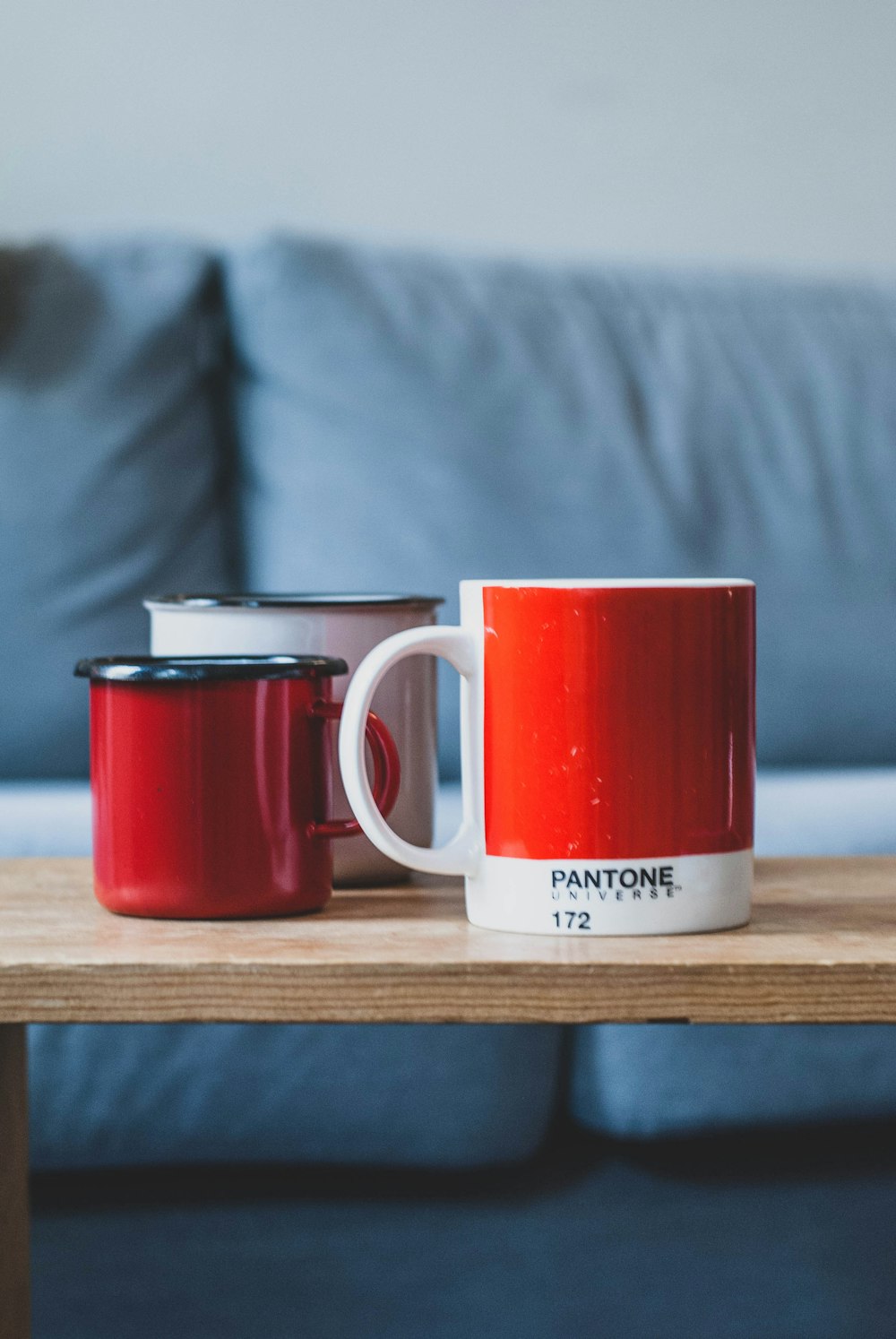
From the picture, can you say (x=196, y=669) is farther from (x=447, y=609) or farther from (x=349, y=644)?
(x=447, y=609)

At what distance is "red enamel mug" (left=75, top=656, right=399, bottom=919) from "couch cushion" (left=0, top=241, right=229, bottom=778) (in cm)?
79

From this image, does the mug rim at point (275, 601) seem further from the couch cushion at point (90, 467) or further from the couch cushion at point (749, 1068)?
the couch cushion at point (90, 467)

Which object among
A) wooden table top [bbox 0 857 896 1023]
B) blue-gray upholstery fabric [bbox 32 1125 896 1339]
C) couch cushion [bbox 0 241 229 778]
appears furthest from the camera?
couch cushion [bbox 0 241 229 778]

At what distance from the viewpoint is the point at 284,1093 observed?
97 cm

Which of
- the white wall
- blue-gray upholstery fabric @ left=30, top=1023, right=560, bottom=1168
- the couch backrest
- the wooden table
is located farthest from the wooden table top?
the white wall

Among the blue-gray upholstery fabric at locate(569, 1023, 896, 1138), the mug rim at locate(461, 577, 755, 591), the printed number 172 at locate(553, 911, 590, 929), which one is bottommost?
the blue-gray upholstery fabric at locate(569, 1023, 896, 1138)

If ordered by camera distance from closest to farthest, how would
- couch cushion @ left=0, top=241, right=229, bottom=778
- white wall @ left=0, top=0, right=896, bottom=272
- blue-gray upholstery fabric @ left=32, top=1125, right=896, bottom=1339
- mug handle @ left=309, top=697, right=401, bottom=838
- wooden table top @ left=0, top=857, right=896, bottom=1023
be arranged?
wooden table top @ left=0, top=857, right=896, bottom=1023 → mug handle @ left=309, top=697, right=401, bottom=838 → blue-gray upholstery fabric @ left=32, top=1125, right=896, bottom=1339 → couch cushion @ left=0, top=241, right=229, bottom=778 → white wall @ left=0, top=0, right=896, bottom=272

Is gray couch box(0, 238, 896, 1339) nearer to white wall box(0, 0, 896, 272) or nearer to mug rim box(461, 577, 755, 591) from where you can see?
white wall box(0, 0, 896, 272)

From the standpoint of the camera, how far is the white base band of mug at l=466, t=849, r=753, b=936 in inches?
19.2

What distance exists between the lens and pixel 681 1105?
0.99 m

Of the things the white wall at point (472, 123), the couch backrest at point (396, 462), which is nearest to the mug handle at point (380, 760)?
the couch backrest at point (396, 462)

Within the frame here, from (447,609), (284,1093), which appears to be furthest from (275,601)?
(447,609)

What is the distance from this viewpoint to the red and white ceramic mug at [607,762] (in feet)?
1.61

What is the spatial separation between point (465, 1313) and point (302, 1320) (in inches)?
4.2
